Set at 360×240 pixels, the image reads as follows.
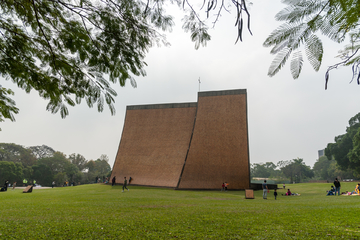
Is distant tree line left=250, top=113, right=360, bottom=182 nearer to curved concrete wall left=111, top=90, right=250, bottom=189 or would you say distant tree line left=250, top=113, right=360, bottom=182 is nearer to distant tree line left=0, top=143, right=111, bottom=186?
curved concrete wall left=111, top=90, right=250, bottom=189

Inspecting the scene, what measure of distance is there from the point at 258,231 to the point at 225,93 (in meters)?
18.6

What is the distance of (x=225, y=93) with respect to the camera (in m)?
21.4

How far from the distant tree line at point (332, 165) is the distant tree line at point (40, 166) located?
46.4m

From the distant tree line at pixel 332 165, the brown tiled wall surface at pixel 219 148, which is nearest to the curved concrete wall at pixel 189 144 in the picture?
the brown tiled wall surface at pixel 219 148

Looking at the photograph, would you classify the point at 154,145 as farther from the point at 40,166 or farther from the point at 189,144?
the point at 40,166

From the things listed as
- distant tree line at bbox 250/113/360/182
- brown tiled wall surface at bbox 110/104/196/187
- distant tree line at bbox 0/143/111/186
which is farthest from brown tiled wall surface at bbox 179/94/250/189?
distant tree line at bbox 0/143/111/186

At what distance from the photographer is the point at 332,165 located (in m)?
63.9

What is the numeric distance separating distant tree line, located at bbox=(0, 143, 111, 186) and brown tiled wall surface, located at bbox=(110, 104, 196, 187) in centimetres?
2523

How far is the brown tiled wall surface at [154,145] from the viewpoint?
66.7 feet

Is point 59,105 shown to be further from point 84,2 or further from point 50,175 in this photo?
point 50,175

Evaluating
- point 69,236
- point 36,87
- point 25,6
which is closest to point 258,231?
point 69,236

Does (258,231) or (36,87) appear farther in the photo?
(258,231)

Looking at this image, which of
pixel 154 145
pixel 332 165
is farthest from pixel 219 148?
pixel 332 165

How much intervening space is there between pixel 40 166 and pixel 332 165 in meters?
84.8
